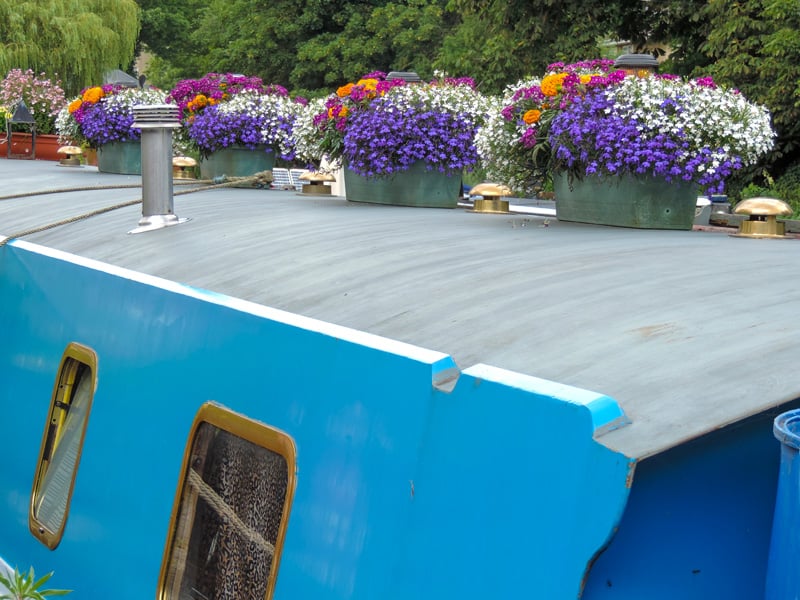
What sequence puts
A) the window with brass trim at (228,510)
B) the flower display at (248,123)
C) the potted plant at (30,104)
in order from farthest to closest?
the potted plant at (30,104) < the flower display at (248,123) < the window with brass trim at (228,510)

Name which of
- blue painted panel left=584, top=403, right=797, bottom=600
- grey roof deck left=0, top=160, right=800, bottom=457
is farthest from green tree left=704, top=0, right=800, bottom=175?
blue painted panel left=584, top=403, right=797, bottom=600

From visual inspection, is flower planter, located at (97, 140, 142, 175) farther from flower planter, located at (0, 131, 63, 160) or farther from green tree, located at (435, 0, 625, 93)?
green tree, located at (435, 0, 625, 93)

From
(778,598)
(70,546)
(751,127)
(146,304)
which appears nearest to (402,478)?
(778,598)

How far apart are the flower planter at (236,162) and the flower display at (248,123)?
4 cm

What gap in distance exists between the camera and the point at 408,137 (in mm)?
5309

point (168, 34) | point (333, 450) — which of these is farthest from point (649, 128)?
point (168, 34)

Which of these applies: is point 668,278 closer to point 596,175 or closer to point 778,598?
point 778,598

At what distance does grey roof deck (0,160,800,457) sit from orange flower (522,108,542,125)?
385 mm

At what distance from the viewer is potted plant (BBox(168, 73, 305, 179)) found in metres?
7.16

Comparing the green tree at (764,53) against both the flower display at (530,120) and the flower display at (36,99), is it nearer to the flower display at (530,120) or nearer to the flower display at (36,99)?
the flower display at (36,99)

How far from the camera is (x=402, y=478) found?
231 cm

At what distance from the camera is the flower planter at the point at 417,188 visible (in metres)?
5.43

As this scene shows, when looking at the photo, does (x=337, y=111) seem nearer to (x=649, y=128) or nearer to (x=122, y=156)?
(x=649, y=128)

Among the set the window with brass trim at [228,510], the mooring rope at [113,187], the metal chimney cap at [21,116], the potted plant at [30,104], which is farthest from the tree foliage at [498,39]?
the window with brass trim at [228,510]
